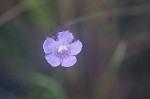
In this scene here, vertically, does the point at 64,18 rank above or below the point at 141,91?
above

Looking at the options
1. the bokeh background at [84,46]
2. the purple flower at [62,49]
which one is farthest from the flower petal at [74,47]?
the bokeh background at [84,46]

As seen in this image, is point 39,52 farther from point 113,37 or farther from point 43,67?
point 113,37

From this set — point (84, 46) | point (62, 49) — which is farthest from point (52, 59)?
point (84, 46)

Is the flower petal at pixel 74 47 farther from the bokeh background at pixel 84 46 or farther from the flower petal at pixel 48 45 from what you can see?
the bokeh background at pixel 84 46

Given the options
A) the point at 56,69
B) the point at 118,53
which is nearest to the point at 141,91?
the point at 118,53

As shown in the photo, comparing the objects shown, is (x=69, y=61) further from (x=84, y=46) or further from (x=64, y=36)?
(x=84, y=46)

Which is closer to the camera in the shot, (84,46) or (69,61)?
(69,61)
